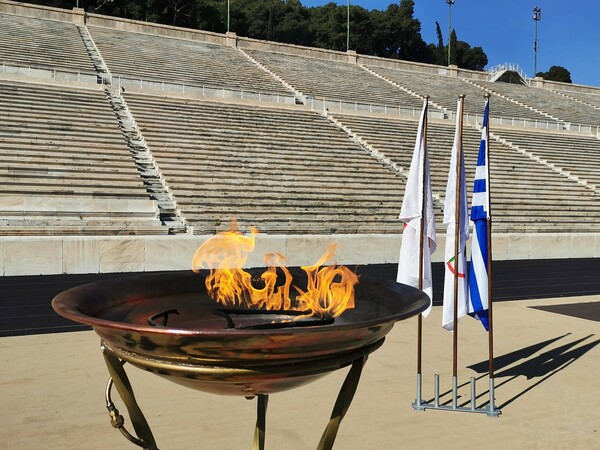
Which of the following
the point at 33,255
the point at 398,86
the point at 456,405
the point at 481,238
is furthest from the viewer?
the point at 398,86

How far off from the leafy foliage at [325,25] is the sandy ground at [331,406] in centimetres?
4045

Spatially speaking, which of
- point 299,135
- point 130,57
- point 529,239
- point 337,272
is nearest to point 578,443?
point 337,272

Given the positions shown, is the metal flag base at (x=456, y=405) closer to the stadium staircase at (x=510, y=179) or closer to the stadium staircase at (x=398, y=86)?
the stadium staircase at (x=510, y=179)

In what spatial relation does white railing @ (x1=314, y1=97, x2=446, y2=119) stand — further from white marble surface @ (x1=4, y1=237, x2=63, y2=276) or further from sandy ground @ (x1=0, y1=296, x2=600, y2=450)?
sandy ground @ (x1=0, y1=296, x2=600, y2=450)

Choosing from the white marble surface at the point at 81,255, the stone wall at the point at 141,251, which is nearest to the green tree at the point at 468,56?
the stone wall at the point at 141,251

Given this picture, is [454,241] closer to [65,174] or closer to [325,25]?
[65,174]

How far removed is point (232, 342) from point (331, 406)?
2778mm

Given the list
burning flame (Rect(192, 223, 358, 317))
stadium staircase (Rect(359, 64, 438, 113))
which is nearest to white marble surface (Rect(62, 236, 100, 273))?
burning flame (Rect(192, 223, 358, 317))

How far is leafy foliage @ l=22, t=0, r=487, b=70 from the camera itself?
4259 centimetres

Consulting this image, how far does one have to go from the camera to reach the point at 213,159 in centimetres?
1423

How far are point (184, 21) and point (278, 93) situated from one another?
24.1 m

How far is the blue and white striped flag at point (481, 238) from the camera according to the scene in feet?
15.1

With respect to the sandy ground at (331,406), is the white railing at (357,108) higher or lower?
higher

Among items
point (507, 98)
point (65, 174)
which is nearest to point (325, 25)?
point (507, 98)
